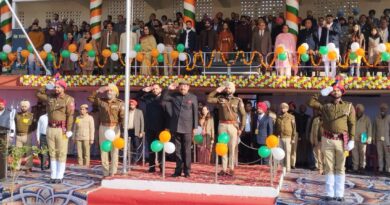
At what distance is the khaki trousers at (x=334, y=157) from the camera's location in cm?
771

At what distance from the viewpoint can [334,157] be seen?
7812mm

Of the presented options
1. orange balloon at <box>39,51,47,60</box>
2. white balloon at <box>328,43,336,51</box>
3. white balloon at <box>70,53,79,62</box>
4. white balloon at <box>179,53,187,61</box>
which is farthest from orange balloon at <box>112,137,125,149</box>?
orange balloon at <box>39,51,47,60</box>

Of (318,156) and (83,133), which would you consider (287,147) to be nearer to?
(318,156)

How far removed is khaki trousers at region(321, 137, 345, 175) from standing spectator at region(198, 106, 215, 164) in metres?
4.10

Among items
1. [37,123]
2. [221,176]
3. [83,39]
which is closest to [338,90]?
[221,176]

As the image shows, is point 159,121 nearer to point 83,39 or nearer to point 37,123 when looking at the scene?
point 37,123

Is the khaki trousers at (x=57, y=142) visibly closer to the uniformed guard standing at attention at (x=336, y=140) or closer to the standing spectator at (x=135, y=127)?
the standing spectator at (x=135, y=127)

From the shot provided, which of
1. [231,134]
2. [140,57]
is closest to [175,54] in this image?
[140,57]

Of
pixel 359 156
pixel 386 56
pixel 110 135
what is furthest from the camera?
pixel 359 156

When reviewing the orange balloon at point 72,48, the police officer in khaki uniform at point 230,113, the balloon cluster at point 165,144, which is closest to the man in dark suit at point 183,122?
the balloon cluster at point 165,144

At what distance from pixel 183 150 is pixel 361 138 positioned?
474 centimetres

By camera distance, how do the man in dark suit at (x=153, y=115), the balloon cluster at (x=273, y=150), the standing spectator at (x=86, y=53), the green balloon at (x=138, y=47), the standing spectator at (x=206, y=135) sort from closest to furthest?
1. the balloon cluster at (x=273, y=150)
2. the man in dark suit at (x=153, y=115)
3. the standing spectator at (x=206, y=135)
4. the green balloon at (x=138, y=47)
5. the standing spectator at (x=86, y=53)

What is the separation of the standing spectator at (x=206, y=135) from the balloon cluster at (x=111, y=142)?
3.06m

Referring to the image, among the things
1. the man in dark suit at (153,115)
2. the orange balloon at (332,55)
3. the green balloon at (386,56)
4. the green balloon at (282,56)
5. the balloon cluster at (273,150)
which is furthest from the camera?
the green balloon at (282,56)
